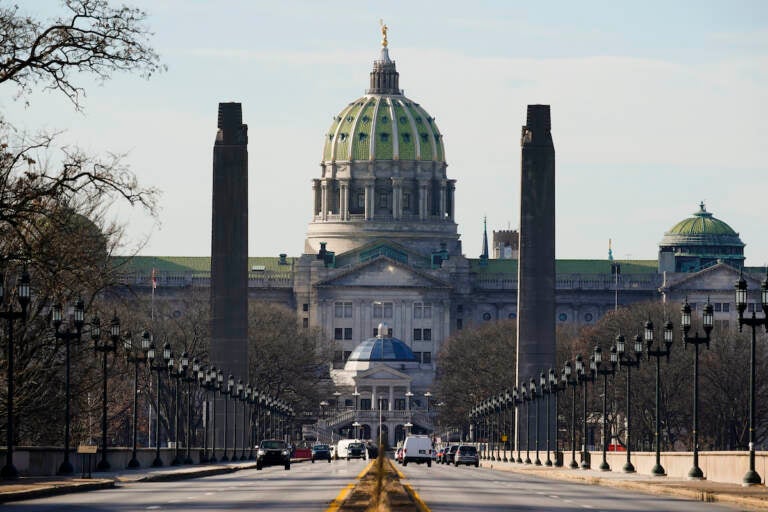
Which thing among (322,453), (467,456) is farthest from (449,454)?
(467,456)

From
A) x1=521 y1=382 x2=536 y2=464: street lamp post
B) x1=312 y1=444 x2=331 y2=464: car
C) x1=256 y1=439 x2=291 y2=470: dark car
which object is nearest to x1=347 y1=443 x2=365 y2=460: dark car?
x1=312 y1=444 x2=331 y2=464: car

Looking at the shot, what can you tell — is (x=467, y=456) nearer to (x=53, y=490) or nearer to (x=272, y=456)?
(x=272, y=456)

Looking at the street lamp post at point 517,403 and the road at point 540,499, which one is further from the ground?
the street lamp post at point 517,403

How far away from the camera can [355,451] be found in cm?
16150

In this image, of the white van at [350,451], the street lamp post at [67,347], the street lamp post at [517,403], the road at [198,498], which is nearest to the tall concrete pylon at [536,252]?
the street lamp post at [517,403]

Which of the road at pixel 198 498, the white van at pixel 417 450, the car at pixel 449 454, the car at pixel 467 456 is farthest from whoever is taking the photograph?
the car at pixel 449 454

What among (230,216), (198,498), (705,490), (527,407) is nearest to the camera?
(198,498)

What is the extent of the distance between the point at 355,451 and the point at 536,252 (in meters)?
20.6

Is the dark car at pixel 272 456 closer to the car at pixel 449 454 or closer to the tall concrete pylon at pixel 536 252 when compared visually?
the car at pixel 449 454

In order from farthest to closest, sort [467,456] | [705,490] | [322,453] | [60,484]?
[322,453], [467,456], [60,484], [705,490]

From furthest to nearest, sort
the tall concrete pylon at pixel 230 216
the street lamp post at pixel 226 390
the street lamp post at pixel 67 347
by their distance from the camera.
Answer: the tall concrete pylon at pixel 230 216 → the street lamp post at pixel 226 390 → the street lamp post at pixel 67 347

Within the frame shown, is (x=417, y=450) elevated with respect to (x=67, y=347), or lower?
lower

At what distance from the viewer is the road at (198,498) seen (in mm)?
45709

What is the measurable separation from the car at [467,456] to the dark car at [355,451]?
114 ft
